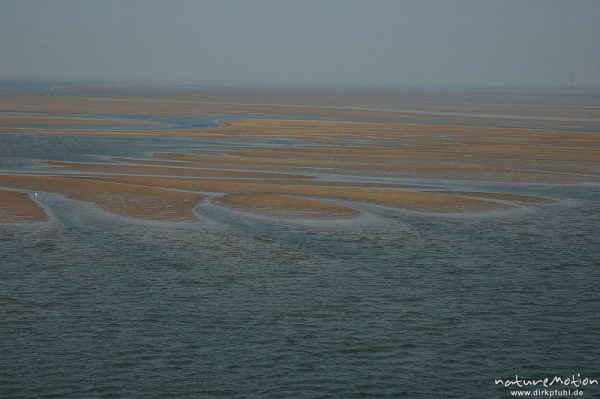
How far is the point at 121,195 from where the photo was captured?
2695 centimetres

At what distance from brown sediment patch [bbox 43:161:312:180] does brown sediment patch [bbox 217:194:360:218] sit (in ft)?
14.6

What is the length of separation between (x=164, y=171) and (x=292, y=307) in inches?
719

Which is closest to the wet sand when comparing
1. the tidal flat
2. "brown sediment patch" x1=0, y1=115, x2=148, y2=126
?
the tidal flat

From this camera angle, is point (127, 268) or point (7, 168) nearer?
point (127, 268)

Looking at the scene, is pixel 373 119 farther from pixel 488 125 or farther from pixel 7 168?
pixel 7 168

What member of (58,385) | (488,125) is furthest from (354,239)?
(488,125)

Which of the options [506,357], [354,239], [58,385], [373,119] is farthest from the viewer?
[373,119]

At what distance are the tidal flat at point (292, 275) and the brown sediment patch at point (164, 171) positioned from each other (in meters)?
0.11

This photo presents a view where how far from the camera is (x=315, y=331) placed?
46.1 ft

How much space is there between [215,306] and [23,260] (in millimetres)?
5299

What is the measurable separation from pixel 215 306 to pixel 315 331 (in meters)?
2.15

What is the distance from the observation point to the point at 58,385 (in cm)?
1173

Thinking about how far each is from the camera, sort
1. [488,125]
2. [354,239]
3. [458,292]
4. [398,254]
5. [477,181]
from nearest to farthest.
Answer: [458,292]
[398,254]
[354,239]
[477,181]
[488,125]

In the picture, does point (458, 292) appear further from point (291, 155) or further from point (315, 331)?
point (291, 155)
